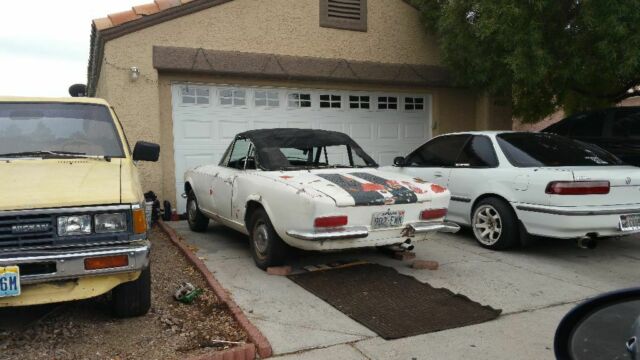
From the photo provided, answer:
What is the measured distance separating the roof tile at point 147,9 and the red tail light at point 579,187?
6994 mm

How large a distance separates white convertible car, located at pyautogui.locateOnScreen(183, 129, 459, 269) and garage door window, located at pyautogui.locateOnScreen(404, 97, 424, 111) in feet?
17.5

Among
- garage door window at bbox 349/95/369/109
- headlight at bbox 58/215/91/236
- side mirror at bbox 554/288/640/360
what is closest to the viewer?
side mirror at bbox 554/288/640/360

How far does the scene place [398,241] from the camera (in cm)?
493

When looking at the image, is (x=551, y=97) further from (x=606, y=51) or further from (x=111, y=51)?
(x=111, y=51)

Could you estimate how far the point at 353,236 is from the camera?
4598mm

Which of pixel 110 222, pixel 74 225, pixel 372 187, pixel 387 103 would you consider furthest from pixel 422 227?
pixel 387 103

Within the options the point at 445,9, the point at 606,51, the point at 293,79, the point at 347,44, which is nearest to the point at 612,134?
the point at 606,51

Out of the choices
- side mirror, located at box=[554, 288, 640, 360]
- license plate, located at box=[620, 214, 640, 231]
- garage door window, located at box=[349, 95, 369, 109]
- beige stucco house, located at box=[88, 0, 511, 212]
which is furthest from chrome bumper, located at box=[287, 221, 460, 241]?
garage door window, located at box=[349, 95, 369, 109]

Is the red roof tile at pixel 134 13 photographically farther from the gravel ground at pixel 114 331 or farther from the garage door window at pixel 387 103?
the gravel ground at pixel 114 331

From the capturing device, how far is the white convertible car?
4578mm

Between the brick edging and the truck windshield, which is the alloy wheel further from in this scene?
the truck windshield

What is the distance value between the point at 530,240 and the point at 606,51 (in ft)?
10.9

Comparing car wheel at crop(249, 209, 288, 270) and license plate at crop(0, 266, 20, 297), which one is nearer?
license plate at crop(0, 266, 20, 297)

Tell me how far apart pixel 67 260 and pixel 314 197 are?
204 centimetres
